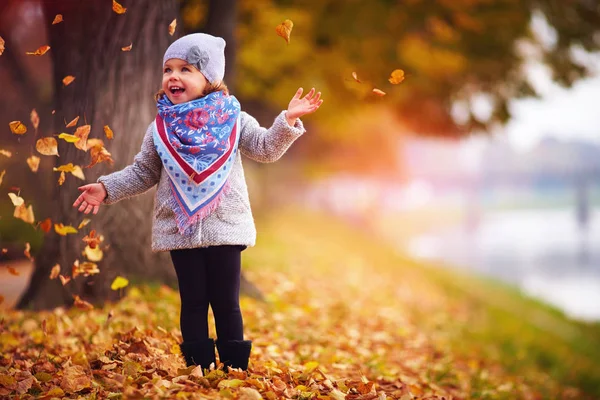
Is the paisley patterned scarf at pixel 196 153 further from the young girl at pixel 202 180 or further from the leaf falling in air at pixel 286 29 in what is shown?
the leaf falling in air at pixel 286 29

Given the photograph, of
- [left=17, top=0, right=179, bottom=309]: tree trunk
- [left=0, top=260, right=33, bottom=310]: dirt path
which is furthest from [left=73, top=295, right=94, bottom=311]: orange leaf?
[left=0, top=260, right=33, bottom=310]: dirt path

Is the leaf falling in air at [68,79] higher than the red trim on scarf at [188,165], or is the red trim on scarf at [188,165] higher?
the leaf falling in air at [68,79]

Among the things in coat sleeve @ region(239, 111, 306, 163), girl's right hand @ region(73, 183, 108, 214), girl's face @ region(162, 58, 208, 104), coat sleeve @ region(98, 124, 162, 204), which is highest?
girl's face @ region(162, 58, 208, 104)

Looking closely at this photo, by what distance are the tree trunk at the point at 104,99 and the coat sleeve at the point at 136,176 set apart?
1143 mm

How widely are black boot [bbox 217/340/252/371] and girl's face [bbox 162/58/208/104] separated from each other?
1295mm

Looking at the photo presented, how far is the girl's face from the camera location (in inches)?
121

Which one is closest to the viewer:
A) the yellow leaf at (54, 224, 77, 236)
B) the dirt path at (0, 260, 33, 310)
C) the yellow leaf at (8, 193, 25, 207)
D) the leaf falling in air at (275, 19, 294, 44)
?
the leaf falling in air at (275, 19, 294, 44)

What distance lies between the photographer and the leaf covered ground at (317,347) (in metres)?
3.13

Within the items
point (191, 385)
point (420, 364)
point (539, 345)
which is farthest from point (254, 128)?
point (539, 345)

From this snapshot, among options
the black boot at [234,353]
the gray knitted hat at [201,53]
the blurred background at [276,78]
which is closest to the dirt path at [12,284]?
the blurred background at [276,78]

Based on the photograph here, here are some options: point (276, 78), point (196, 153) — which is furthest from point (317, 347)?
point (276, 78)

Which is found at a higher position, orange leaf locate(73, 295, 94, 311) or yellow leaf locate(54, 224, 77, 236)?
yellow leaf locate(54, 224, 77, 236)

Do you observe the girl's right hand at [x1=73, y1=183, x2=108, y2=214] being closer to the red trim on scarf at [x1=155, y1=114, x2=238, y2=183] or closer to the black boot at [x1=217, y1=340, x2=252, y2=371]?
the red trim on scarf at [x1=155, y1=114, x2=238, y2=183]

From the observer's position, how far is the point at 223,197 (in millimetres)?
3141
